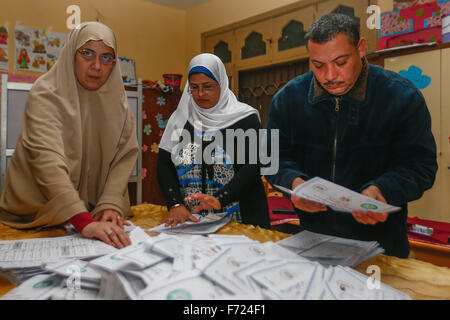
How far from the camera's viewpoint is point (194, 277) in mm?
572

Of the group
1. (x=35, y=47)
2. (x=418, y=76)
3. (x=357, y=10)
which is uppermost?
(x=357, y=10)

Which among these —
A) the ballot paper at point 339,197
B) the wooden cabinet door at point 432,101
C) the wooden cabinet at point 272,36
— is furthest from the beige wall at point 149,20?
the ballot paper at point 339,197

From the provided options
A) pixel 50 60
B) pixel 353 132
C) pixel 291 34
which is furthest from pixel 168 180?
pixel 50 60

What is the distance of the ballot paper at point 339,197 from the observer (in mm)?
694

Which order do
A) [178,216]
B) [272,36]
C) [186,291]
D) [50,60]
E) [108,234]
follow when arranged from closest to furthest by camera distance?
[186,291] → [108,234] → [178,216] → [50,60] → [272,36]

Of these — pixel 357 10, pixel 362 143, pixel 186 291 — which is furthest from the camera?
pixel 357 10

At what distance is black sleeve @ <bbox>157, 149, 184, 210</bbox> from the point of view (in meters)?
1.28

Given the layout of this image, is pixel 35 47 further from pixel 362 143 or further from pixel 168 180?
pixel 362 143

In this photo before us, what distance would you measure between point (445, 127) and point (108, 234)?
2.16m

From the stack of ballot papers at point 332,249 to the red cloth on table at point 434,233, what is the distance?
808 millimetres

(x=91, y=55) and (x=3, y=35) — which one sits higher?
(x=3, y=35)

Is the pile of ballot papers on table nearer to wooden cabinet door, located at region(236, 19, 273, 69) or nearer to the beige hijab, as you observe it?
the beige hijab

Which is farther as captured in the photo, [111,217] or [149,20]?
[149,20]
